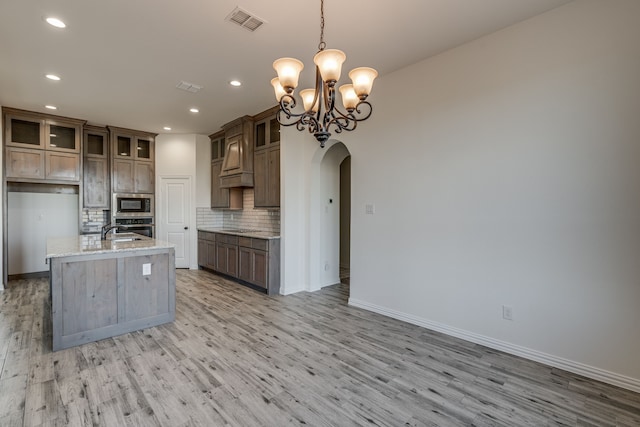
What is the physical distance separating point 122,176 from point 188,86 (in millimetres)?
3148

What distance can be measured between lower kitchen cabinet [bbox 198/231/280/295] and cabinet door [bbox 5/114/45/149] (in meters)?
3.13

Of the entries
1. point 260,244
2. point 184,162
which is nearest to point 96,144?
point 184,162

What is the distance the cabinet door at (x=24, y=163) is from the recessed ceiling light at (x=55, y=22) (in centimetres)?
353

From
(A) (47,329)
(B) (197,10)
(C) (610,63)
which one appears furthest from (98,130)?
(C) (610,63)

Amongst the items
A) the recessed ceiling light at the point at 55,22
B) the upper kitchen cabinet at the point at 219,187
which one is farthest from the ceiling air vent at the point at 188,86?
the upper kitchen cabinet at the point at 219,187

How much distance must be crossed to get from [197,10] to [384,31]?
1.64m

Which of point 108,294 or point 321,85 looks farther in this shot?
point 108,294

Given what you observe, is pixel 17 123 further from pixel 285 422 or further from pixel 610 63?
pixel 610 63

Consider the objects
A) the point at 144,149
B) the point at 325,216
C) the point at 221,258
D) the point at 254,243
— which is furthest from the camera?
the point at 144,149

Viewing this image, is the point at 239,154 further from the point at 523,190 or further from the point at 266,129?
the point at 523,190

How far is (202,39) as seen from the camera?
9.83 feet

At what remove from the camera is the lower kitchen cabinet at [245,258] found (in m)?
4.73

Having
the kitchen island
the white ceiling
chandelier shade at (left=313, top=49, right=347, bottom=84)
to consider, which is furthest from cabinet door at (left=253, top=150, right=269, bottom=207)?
chandelier shade at (left=313, top=49, right=347, bottom=84)

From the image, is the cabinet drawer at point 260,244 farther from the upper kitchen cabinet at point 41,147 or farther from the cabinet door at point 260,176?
the upper kitchen cabinet at point 41,147
